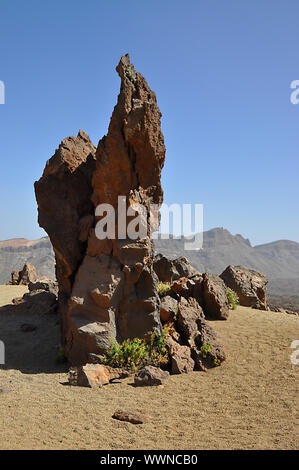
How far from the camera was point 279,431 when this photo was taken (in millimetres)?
6906

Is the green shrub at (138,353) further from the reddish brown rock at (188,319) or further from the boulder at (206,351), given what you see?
the boulder at (206,351)

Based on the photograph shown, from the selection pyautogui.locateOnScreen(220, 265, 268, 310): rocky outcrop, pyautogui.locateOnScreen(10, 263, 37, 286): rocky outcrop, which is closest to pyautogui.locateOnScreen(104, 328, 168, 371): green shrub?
pyautogui.locateOnScreen(220, 265, 268, 310): rocky outcrop

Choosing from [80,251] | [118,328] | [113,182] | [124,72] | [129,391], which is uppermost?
[124,72]

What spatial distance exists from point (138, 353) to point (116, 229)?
3474 mm

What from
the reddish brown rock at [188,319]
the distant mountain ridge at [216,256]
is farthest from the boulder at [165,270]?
the distant mountain ridge at [216,256]

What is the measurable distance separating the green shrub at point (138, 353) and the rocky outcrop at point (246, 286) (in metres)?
8.15

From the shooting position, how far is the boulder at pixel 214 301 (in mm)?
14359

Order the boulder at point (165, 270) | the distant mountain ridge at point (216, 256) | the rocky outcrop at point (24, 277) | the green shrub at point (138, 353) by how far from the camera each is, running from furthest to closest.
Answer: the distant mountain ridge at point (216, 256) < the rocky outcrop at point (24, 277) < the boulder at point (165, 270) < the green shrub at point (138, 353)

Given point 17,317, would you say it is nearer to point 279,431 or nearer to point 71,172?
point 71,172

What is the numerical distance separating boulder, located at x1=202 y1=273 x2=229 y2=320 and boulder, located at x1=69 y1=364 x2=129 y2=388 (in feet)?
17.1

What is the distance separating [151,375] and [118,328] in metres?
1.97

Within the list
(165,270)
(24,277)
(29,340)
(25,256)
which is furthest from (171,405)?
(25,256)

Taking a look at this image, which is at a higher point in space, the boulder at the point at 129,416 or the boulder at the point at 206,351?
the boulder at the point at 206,351
